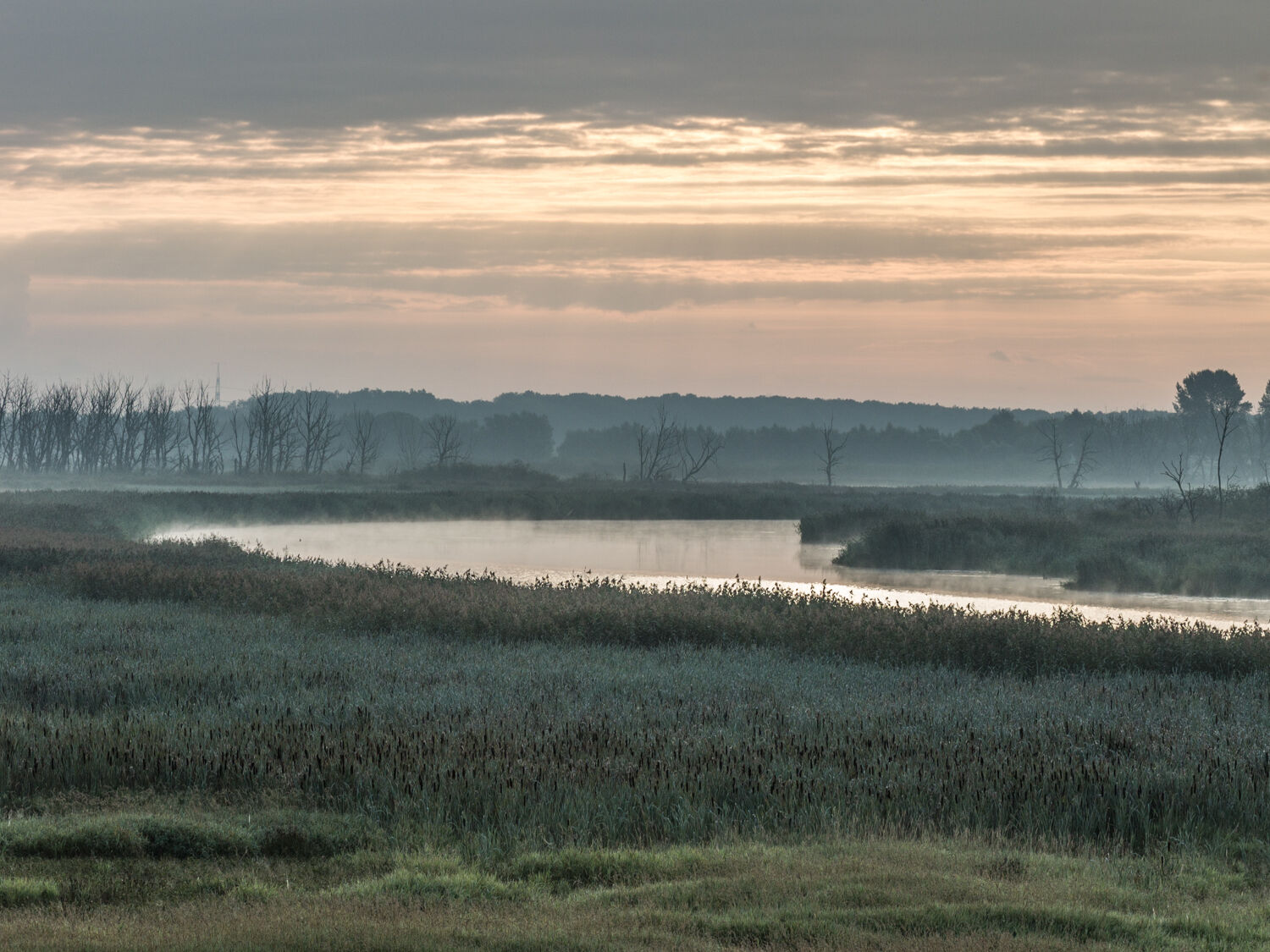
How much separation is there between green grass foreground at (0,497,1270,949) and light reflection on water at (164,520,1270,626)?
14.6 meters

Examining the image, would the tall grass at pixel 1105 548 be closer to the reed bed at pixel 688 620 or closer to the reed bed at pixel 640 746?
the reed bed at pixel 688 620

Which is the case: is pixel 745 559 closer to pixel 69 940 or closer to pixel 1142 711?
pixel 1142 711

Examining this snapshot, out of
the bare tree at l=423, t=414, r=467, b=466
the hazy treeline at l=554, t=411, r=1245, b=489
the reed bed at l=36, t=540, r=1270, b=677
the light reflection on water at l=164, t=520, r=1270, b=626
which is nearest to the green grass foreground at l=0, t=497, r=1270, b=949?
the reed bed at l=36, t=540, r=1270, b=677

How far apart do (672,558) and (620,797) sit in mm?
35605

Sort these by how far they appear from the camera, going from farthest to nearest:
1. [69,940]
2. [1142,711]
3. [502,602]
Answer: [502,602] < [1142,711] < [69,940]

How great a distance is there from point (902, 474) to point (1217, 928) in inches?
7360

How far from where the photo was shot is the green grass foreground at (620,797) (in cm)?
680

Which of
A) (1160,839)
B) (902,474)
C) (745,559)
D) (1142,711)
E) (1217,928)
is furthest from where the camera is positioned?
(902,474)

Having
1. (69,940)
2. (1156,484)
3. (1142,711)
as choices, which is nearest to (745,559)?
Answer: (1142,711)

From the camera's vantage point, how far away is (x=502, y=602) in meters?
23.1

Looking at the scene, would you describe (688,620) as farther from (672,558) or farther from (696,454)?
(696,454)

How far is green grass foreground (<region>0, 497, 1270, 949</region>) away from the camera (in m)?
6.80

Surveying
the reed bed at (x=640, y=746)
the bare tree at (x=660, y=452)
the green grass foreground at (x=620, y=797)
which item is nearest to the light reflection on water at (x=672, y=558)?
the green grass foreground at (x=620, y=797)

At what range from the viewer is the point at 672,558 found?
45.1 m
